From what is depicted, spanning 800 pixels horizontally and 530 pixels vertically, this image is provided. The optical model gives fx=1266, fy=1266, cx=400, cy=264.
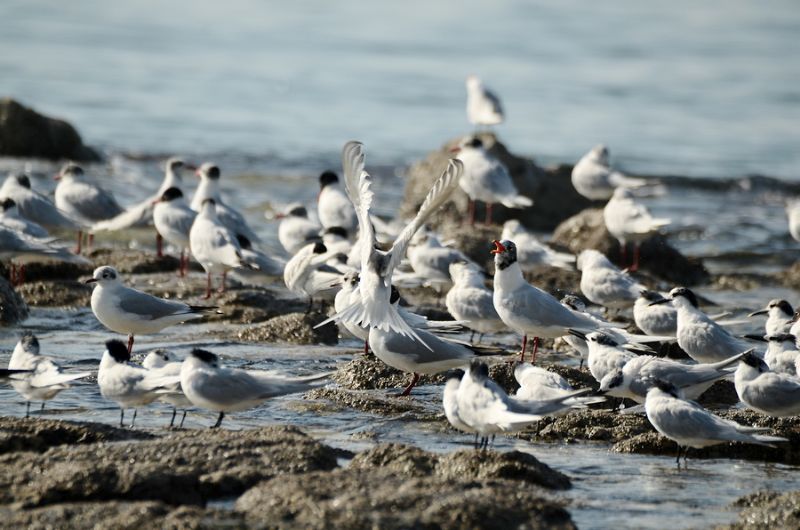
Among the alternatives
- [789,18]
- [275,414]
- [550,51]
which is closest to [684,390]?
[275,414]

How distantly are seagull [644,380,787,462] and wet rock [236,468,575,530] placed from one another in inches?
64.8

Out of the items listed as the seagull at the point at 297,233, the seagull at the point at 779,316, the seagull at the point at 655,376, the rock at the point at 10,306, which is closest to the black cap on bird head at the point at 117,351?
the seagull at the point at 655,376

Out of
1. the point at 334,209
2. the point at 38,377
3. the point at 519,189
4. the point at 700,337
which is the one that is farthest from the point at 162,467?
the point at 519,189

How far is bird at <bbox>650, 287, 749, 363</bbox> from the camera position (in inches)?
354

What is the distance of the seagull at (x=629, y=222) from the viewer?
45.2 feet

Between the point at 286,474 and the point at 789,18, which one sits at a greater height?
the point at 789,18

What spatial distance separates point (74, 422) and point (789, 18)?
41448 mm

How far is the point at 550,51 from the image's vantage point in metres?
37.8

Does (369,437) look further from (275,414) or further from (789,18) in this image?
(789,18)

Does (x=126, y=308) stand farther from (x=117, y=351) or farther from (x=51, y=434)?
(x=51, y=434)

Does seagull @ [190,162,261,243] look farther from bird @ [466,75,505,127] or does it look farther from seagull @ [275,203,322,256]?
bird @ [466,75,505,127]

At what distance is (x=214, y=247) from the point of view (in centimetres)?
1177

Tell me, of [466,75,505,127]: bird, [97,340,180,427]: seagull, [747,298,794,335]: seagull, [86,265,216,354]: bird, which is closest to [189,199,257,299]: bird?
[86,265,216,354]: bird

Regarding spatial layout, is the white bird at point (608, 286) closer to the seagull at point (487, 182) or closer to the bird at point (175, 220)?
the seagull at point (487, 182)
